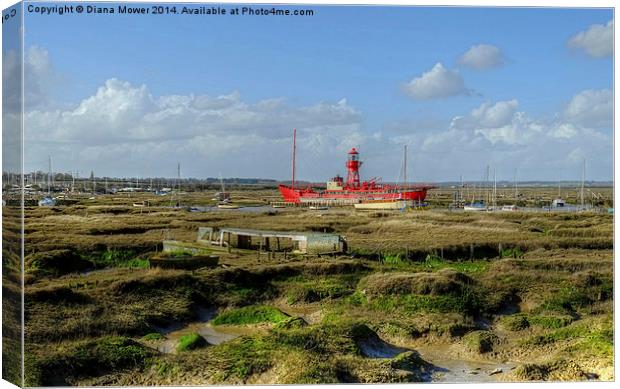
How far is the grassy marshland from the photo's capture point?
782 centimetres

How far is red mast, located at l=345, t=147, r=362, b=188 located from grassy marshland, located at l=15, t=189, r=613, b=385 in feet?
2.65

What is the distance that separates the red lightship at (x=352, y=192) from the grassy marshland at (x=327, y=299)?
1.02ft

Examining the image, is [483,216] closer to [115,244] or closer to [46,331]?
[115,244]

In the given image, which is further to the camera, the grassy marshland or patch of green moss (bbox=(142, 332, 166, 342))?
patch of green moss (bbox=(142, 332, 166, 342))

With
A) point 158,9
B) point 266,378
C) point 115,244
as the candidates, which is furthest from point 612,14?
point 115,244

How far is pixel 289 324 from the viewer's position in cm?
871

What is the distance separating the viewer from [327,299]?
9453 mm

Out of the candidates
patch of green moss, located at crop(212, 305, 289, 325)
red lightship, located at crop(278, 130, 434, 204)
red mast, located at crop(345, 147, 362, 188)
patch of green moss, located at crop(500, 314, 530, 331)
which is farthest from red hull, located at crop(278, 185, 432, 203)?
patch of green moss, located at crop(500, 314, 530, 331)

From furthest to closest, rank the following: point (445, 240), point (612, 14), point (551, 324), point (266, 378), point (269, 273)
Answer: point (445, 240) → point (269, 273) → point (551, 324) → point (612, 14) → point (266, 378)

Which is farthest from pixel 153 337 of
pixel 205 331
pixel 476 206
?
pixel 476 206

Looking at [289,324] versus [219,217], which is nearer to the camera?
[289,324]

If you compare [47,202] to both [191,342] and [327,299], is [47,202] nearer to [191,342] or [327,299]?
[191,342]

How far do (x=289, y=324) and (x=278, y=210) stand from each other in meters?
2.02

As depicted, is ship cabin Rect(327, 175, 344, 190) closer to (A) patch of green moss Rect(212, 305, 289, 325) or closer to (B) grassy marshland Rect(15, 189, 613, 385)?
(B) grassy marshland Rect(15, 189, 613, 385)
